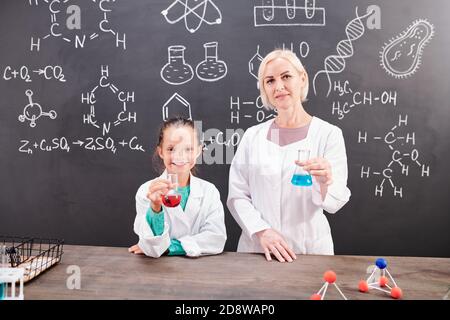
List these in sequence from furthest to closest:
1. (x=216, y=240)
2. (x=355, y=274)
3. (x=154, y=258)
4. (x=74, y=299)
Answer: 1. (x=216, y=240)
2. (x=154, y=258)
3. (x=355, y=274)
4. (x=74, y=299)

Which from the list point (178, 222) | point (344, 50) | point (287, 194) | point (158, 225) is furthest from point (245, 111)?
point (158, 225)

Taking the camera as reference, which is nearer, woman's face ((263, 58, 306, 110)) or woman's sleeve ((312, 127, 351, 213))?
woman's sleeve ((312, 127, 351, 213))

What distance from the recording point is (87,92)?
103 inches

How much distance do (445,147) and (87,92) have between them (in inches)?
94.6

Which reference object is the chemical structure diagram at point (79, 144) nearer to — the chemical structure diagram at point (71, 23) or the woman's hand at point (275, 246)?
the chemical structure diagram at point (71, 23)

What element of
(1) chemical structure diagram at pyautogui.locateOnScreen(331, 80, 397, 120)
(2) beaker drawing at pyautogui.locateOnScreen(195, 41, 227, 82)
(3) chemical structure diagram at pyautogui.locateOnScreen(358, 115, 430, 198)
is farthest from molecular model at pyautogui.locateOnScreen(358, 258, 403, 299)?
(2) beaker drawing at pyautogui.locateOnScreen(195, 41, 227, 82)

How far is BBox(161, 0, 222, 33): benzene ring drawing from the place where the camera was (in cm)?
254

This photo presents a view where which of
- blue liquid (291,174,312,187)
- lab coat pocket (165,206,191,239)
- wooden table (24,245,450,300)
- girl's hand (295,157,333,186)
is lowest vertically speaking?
wooden table (24,245,450,300)

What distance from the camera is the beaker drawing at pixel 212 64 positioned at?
2.54 m

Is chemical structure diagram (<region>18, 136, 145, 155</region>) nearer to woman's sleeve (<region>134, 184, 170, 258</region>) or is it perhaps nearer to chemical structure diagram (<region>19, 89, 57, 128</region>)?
chemical structure diagram (<region>19, 89, 57, 128</region>)

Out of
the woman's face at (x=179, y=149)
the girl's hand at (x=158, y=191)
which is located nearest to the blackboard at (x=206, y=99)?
the woman's face at (x=179, y=149)

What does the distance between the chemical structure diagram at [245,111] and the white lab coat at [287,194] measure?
13 cm

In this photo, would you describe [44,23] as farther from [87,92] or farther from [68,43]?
[87,92]
